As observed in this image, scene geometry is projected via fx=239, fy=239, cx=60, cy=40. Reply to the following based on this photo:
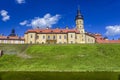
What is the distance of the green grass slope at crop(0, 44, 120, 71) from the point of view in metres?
68.8

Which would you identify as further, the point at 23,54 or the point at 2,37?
the point at 2,37

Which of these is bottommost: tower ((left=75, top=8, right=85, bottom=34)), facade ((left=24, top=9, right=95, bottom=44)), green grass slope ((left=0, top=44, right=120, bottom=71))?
green grass slope ((left=0, top=44, right=120, bottom=71))

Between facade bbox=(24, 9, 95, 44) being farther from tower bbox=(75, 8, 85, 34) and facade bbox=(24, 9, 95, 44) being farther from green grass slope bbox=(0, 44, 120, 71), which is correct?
green grass slope bbox=(0, 44, 120, 71)

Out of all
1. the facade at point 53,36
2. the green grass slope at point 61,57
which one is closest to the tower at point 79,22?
the facade at point 53,36

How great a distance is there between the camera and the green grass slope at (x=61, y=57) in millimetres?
68750

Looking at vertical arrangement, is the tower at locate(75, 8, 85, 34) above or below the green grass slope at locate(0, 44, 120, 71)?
above

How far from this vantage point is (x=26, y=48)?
100938mm

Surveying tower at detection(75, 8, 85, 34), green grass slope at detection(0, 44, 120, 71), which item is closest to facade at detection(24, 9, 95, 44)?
tower at detection(75, 8, 85, 34)

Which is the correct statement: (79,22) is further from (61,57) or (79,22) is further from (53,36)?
(61,57)

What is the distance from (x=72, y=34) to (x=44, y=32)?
1589 cm

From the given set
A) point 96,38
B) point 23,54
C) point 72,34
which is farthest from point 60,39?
point 23,54

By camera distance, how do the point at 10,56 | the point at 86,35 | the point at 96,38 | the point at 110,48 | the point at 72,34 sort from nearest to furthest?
1. the point at 10,56
2. the point at 110,48
3. the point at 72,34
4. the point at 86,35
5. the point at 96,38

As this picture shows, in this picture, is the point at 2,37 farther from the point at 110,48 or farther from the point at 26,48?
the point at 110,48

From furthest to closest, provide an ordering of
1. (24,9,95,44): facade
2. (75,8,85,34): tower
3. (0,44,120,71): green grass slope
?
(75,8,85,34): tower → (24,9,95,44): facade → (0,44,120,71): green grass slope
